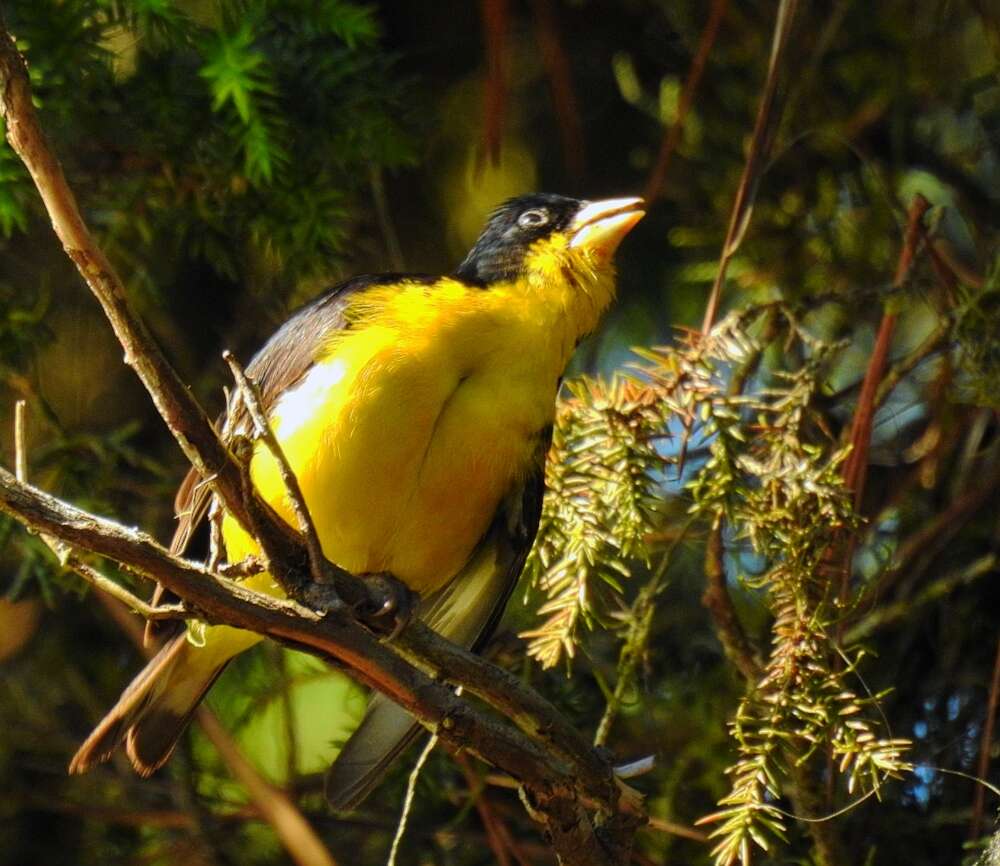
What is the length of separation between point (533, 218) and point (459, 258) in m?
0.94

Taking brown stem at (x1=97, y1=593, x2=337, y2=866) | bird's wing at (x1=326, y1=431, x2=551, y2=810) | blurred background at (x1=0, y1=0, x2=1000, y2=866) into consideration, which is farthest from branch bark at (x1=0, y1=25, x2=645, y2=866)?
brown stem at (x1=97, y1=593, x2=337, y2=866)

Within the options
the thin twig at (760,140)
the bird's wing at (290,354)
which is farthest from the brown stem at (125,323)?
the thin twig at (760,140)

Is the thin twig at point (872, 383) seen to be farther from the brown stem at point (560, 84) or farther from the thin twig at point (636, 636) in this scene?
the brown stem at point (560, 84)

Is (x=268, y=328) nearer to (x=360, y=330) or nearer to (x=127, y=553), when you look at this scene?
(x=360, y=330)

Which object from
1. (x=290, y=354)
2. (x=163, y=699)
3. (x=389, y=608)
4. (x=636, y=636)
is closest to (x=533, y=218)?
(x=290, y=354)

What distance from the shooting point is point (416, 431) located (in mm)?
2713

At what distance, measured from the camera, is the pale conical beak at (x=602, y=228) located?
3068 mm

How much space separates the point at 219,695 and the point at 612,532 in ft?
5.51

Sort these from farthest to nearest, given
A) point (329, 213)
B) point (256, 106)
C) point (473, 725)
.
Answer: point (329, 213) < point (256, 106) < point (473, 725)

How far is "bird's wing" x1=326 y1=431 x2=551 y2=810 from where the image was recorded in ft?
9.68

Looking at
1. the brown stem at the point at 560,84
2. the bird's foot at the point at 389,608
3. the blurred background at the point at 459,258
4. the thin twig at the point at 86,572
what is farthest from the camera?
the brown stem at the point at 560,84

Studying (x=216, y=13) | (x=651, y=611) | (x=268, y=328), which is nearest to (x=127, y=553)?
(x=651, y=611)

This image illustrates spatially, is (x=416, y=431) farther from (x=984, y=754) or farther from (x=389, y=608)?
(x=984, y=754)

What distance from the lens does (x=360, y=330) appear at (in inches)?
110
